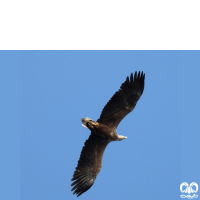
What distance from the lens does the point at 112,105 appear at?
890 cm

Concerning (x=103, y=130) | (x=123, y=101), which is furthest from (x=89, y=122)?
(x=123, y=101)

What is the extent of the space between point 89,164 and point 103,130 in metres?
0.93

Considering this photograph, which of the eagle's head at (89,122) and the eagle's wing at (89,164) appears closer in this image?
the eagle's head at (89,122)

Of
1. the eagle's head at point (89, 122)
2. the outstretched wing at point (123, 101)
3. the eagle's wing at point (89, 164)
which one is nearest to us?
the outstretched wing at point (123, 101)

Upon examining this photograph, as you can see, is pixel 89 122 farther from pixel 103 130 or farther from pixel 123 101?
pixel 123 101

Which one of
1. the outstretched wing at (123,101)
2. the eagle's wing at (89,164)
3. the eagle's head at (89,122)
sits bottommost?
the eagle's wing at (89,164)

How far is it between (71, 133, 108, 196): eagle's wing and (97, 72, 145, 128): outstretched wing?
54 cm

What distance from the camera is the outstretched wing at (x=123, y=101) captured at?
8.74m

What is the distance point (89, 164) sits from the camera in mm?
9227

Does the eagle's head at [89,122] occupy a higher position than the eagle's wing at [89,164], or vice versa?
the eagle's head at [89,122]

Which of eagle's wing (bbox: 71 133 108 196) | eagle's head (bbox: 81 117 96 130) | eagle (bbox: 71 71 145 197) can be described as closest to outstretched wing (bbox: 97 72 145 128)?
eagle (bbox: 71 71 145 197)

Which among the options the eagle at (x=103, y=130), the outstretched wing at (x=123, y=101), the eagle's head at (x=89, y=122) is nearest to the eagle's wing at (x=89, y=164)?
the eagle at (x=103, y=130)

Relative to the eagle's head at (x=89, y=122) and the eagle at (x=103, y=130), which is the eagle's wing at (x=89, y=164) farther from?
the eagle's head at (x=89, y=122)
